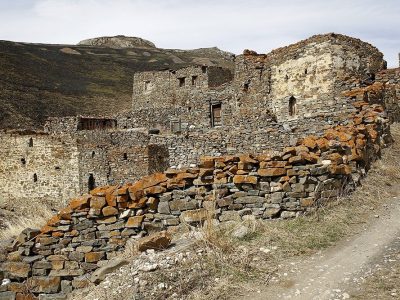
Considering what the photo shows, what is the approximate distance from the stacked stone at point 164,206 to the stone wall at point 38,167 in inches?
533

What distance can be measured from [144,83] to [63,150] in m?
17.3

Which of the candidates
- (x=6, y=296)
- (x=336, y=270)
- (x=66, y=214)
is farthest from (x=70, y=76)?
(x=336, y=270)

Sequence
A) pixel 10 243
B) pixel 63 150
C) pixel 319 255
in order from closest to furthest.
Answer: pixel 319 255, pixel 10 243, pixel 63 150

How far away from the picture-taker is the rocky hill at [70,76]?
4003 centimetres

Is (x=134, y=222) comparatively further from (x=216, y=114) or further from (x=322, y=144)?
(x=216, y=114)

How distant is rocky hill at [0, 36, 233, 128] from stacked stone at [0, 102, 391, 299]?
28.8 m

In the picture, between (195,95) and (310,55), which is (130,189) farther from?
(195,95)

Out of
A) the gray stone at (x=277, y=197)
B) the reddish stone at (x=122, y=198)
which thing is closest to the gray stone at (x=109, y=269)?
the reddish stone at (x=122, y=198)

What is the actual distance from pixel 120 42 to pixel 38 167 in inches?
2831

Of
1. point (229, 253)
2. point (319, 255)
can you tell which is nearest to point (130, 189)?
point (229, 253)

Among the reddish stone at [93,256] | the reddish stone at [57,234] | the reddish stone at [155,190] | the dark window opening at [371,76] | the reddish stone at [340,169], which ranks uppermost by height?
the dark window opening at [371,76]

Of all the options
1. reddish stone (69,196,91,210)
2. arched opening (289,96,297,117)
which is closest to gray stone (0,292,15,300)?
reddish stone (69,196,91,210)

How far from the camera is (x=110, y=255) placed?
7.27 metres

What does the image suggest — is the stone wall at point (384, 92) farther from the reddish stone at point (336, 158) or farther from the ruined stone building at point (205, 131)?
the reddish stone at point (336, 158)
